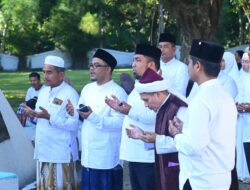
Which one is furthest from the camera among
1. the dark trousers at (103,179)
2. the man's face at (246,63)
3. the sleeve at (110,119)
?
the man's face at (246,63)

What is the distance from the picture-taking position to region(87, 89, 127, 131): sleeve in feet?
21.8

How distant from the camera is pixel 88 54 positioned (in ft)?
183

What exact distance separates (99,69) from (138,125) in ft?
2.76

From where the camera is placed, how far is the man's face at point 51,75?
7137 millimetres

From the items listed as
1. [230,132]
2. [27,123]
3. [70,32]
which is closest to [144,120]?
[230,132]

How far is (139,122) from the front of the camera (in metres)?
6.32

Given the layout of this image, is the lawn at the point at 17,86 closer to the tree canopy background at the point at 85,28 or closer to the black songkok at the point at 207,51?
the tree canopy background at the point at 85,28

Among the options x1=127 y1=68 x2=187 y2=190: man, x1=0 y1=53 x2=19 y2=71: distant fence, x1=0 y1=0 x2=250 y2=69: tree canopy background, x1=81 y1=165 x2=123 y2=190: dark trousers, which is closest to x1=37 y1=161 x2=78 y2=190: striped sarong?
x1=81 y1=165 x2=123 y2=190: dark trousers

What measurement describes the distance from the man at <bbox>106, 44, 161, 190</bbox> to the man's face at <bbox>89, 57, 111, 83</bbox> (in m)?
0.48

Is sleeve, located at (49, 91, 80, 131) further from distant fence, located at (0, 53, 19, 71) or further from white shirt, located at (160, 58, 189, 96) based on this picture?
distant fence, located at (0, 53, 19, 71)

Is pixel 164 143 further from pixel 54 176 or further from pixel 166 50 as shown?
pixel 166 50

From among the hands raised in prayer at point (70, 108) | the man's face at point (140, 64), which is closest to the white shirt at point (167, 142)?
the man's face at point (140, 64)

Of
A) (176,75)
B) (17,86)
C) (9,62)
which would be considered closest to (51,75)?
(176,75)

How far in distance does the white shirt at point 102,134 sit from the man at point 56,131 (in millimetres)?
333
